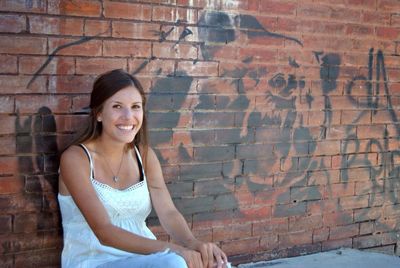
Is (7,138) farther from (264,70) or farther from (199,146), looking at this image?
(264,70)

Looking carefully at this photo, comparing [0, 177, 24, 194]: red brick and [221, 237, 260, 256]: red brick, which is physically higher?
[0, 177, 24, 194]: red brick

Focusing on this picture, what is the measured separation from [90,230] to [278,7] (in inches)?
87.0

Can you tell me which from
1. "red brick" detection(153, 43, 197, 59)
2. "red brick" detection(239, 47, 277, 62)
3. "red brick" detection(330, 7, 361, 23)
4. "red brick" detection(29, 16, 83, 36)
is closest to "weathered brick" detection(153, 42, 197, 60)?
"red brick" detection(153, 43, 197, 59)

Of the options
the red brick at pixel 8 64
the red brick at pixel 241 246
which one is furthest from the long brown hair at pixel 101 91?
the red brick at pixel 241 246

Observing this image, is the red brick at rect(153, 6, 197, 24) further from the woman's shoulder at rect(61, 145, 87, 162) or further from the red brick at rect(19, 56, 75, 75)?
the woman's shoulder at rect(61, 145, 87, 162)

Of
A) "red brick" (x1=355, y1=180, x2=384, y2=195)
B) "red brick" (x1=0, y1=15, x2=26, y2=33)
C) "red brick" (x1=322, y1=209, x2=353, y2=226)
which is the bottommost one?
"red brick" (x1=322, y1=209, x2=353, y2=226)

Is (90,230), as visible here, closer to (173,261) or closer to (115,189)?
(115,189)

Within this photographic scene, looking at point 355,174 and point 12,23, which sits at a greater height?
point 12,23

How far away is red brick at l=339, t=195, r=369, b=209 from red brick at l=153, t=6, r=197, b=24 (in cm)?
201

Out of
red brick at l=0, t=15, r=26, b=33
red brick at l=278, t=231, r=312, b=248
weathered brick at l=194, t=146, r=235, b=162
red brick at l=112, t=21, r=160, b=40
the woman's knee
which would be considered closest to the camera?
the woman's knee

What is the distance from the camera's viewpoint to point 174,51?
4.08 m

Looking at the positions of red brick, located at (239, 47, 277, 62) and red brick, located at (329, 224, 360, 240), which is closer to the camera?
red brick, located at (239, 47, 277, 62)

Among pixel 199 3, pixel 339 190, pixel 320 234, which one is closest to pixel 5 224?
pixel 199 3

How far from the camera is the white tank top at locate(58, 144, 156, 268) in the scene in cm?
326
